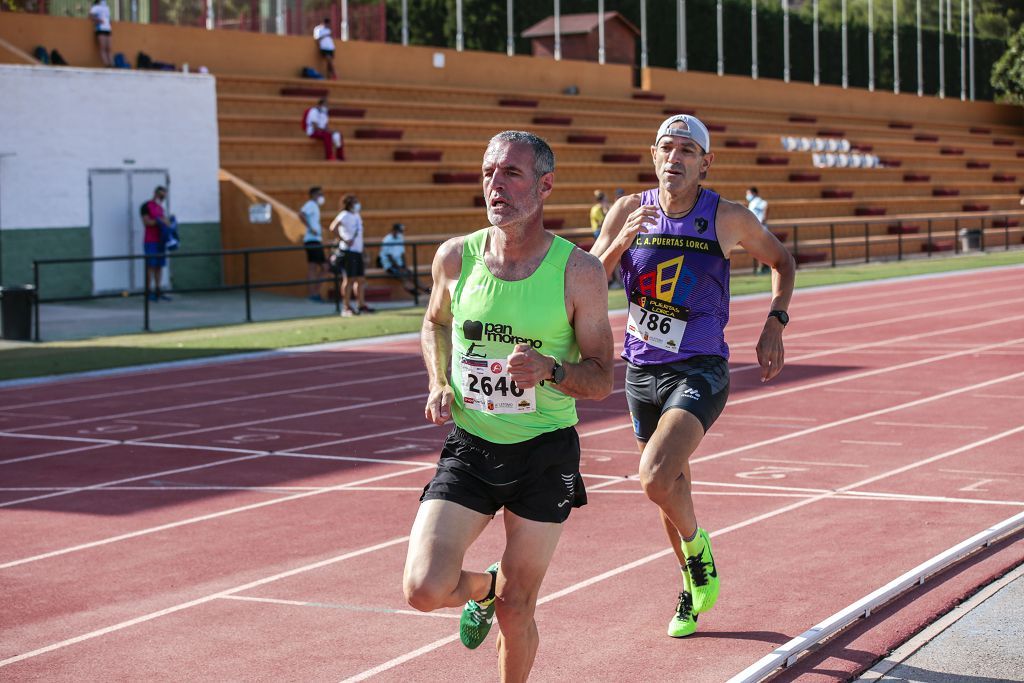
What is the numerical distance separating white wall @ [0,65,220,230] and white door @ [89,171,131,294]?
0.20m

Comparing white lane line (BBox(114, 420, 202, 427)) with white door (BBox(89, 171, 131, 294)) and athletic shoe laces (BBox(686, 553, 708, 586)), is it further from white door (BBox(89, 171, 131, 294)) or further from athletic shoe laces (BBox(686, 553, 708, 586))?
white door (BBox(89, 171, 131, 294))

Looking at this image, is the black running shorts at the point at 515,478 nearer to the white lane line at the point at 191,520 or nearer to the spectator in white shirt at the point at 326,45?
the white lane line at the point at 191,520

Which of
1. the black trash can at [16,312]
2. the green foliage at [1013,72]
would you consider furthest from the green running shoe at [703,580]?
the green foliage at [1013,72]

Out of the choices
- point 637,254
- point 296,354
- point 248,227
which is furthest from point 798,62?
point 637,254

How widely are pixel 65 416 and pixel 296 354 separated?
16.5 feet

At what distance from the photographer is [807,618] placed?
247 inches

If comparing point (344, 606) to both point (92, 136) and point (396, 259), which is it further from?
point (92, 136)

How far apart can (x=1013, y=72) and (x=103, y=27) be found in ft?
131

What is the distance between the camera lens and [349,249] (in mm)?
22844

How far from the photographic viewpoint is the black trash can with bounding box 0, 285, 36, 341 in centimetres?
1997

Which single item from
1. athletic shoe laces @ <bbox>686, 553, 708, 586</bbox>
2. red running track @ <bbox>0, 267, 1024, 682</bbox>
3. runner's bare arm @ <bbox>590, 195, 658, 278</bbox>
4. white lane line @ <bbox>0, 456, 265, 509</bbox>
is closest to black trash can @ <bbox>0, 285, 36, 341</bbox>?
red running track @ <bbox>0, 267, 1024, 682</bbox>

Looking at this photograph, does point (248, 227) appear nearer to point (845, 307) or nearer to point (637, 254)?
point (845, 307)

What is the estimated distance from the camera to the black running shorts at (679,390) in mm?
6227

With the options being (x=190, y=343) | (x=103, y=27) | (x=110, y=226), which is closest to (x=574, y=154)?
(x=103, y=27)
